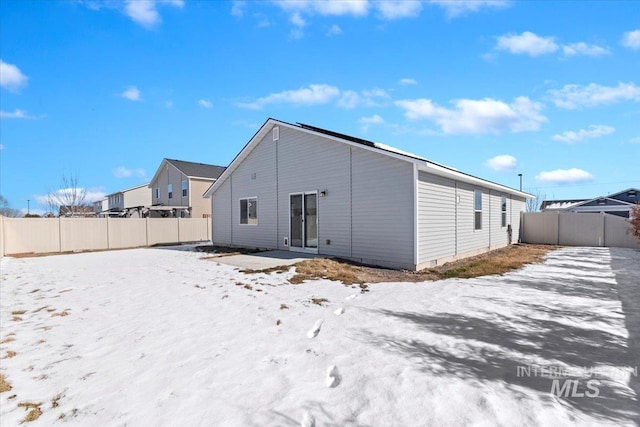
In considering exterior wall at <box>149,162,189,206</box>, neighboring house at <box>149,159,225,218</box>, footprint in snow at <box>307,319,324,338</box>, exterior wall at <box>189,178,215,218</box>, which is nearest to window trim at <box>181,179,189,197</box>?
neighboring house at <box>149,159,225,218</box>

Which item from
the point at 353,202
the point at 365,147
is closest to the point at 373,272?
the point at 353,202

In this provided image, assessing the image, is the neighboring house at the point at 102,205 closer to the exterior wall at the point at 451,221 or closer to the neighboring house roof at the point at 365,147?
the neighboring house roof at the point at 365,147

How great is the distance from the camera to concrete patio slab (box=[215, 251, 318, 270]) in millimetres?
9337

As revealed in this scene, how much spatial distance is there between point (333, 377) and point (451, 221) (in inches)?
335

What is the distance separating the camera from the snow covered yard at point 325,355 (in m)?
2.44

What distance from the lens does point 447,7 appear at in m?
7.56

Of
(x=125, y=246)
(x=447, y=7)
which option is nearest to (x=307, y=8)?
(x=447, y=7)

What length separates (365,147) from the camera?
937cm

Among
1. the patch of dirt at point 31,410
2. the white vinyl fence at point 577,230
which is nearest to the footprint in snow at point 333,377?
the patch of dirt at point 31,410

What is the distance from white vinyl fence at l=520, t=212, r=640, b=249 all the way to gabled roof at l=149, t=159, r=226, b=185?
73.5ft

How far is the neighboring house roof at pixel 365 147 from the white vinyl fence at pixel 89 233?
17.9 feet

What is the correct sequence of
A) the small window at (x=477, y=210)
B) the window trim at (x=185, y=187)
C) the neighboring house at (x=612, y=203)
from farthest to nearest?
the neighboring house at (x=612, y=203)
the window trim at (x=185, y=187)
the small window at (x=477, y=210)

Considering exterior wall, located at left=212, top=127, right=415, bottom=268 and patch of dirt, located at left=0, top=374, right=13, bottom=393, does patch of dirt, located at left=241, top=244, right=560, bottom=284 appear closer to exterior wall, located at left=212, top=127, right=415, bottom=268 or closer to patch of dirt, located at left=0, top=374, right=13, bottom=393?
exterior wall, located at left=212, top=127, right=415, bottom=268

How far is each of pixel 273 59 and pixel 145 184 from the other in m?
33.7
